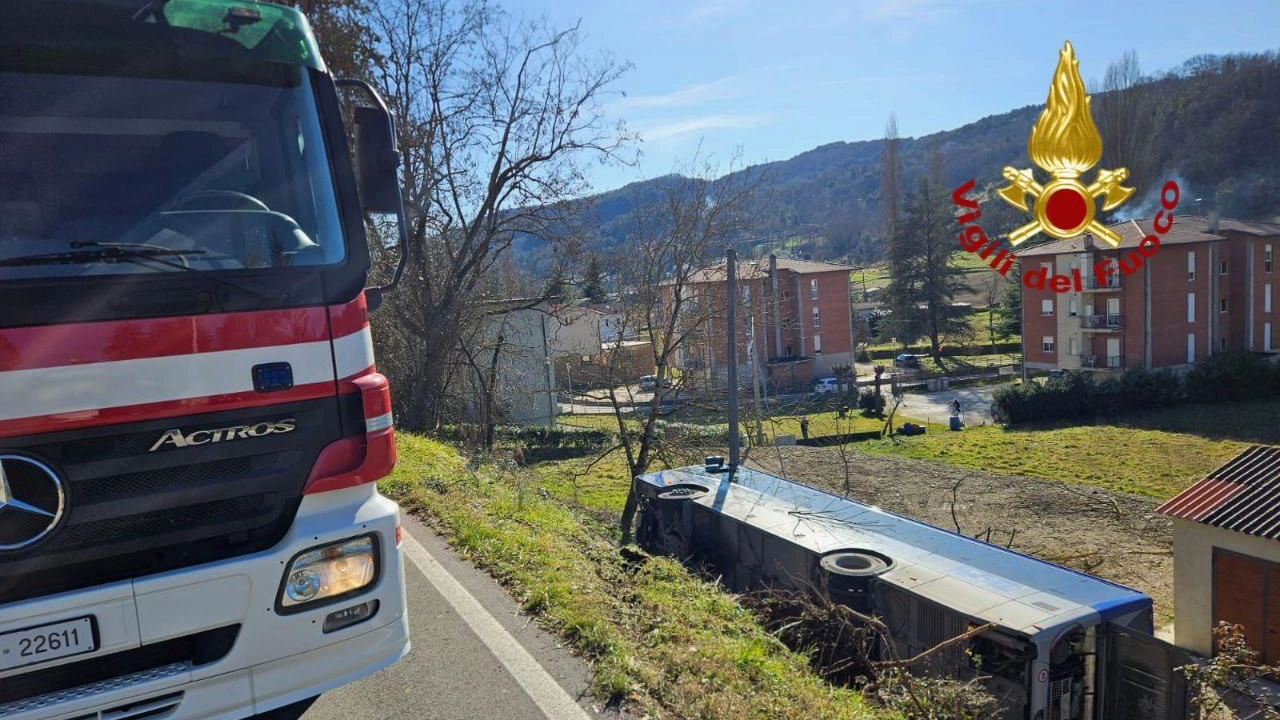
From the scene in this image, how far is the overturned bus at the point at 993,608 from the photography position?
6387 millimetres

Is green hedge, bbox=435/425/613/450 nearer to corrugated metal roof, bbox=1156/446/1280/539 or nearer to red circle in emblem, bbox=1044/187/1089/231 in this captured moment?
red circle in emblem, bbox=1044/187/1089/231

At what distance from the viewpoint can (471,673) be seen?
4.16 metres

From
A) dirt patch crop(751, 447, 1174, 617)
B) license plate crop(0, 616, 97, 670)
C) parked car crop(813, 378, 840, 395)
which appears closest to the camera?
license plate crop(0, 616, 97, 670)

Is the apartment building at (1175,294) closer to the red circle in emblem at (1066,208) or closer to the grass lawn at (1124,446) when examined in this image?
the grass lawn at (1124,446)

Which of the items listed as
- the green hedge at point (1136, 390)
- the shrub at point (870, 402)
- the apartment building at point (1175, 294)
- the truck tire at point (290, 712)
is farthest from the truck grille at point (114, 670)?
the apartment building at point (1175, 294)

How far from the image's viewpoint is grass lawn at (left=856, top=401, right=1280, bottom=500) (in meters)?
23.7

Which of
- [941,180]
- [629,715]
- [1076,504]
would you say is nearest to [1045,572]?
[629,715]

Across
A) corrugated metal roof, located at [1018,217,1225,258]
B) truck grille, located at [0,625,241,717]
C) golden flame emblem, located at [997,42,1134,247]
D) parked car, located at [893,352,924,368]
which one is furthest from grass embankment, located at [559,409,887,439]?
truck grille, located at [0,625,241,717]

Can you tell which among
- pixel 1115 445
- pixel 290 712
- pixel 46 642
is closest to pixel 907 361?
pixel 1115 445

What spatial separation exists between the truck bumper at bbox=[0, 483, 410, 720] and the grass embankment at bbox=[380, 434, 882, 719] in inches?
55.7

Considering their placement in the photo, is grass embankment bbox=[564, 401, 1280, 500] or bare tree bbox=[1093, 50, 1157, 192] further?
bare tree bbox=[1093, 50, 1157, 192]

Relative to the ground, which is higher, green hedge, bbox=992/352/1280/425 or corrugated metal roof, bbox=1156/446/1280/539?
corrugated metal roof, bbox=1156/446/1280/539

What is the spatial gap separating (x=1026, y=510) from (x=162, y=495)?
19.3 m

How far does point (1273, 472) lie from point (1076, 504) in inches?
228
